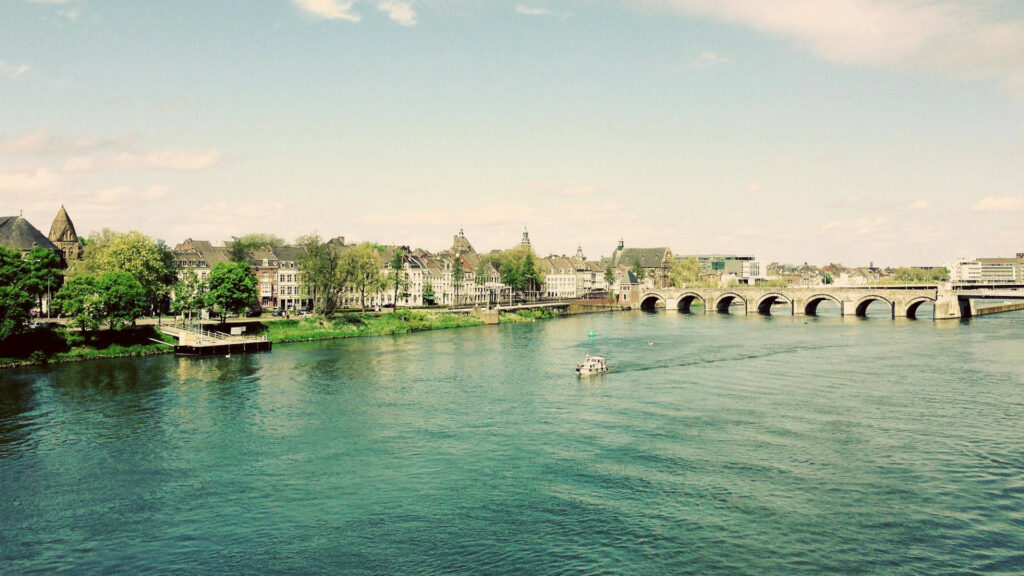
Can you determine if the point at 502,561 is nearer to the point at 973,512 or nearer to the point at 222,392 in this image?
the point at 973,512

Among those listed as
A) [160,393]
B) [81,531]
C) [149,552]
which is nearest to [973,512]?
[149,552]

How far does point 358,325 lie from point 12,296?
5240cm

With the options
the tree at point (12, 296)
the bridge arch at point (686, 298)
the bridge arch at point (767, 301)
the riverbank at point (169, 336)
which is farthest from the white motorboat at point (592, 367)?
the bridge arch at point (686, 298)

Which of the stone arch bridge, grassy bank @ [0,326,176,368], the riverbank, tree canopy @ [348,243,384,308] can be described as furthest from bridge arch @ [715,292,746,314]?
grassy bank @ [0,326,176,368]

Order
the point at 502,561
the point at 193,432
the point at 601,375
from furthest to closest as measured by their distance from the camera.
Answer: the point at 601,375 < the point at 193,432 < the point at 502,561

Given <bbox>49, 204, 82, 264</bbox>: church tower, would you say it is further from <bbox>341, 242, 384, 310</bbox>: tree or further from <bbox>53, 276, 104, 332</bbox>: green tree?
<bbox>53, 276, 104, 332</bbox>: green tree

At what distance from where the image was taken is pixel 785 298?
17212 cm

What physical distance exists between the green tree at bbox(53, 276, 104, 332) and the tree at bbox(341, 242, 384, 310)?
44.5 m

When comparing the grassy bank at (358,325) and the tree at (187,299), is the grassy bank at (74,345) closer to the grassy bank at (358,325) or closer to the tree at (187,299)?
the tree at (187,299)

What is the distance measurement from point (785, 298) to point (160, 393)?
14572 cm

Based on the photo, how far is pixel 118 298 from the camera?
8950cm

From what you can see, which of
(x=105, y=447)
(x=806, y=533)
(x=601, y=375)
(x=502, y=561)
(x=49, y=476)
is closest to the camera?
(x=502, y=561)

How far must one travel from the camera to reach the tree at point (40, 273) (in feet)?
272

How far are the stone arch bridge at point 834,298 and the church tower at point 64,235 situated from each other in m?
146
